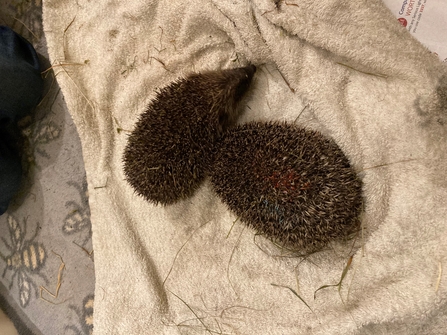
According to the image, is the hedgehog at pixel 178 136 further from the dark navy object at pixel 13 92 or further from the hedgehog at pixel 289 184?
the dark navy object at pixel 13 92

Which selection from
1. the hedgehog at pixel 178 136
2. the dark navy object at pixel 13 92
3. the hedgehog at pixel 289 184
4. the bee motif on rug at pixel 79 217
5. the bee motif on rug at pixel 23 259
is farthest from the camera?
the bee motif on rug at pixel 23 259

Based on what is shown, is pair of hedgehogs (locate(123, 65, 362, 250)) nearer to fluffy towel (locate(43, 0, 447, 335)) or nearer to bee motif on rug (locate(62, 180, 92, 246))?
fluffy towel (locate(43, 0, 447, 335))

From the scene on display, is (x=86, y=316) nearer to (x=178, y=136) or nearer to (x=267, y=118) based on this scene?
(x=178, y=136)

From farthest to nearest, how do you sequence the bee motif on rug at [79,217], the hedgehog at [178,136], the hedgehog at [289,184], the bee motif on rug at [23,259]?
the bee motif on rug at [23,259], the bee motif on rug at [79,217], the hedgehog at [178,136], the hedgehog at [289,184]

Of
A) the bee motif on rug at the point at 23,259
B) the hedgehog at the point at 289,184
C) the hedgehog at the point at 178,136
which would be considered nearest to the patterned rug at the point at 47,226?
the bee motif on rug at the point at 23,259

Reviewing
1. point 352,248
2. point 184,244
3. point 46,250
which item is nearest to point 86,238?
point 46,250

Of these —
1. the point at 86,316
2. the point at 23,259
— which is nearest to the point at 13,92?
the point at 23,259
